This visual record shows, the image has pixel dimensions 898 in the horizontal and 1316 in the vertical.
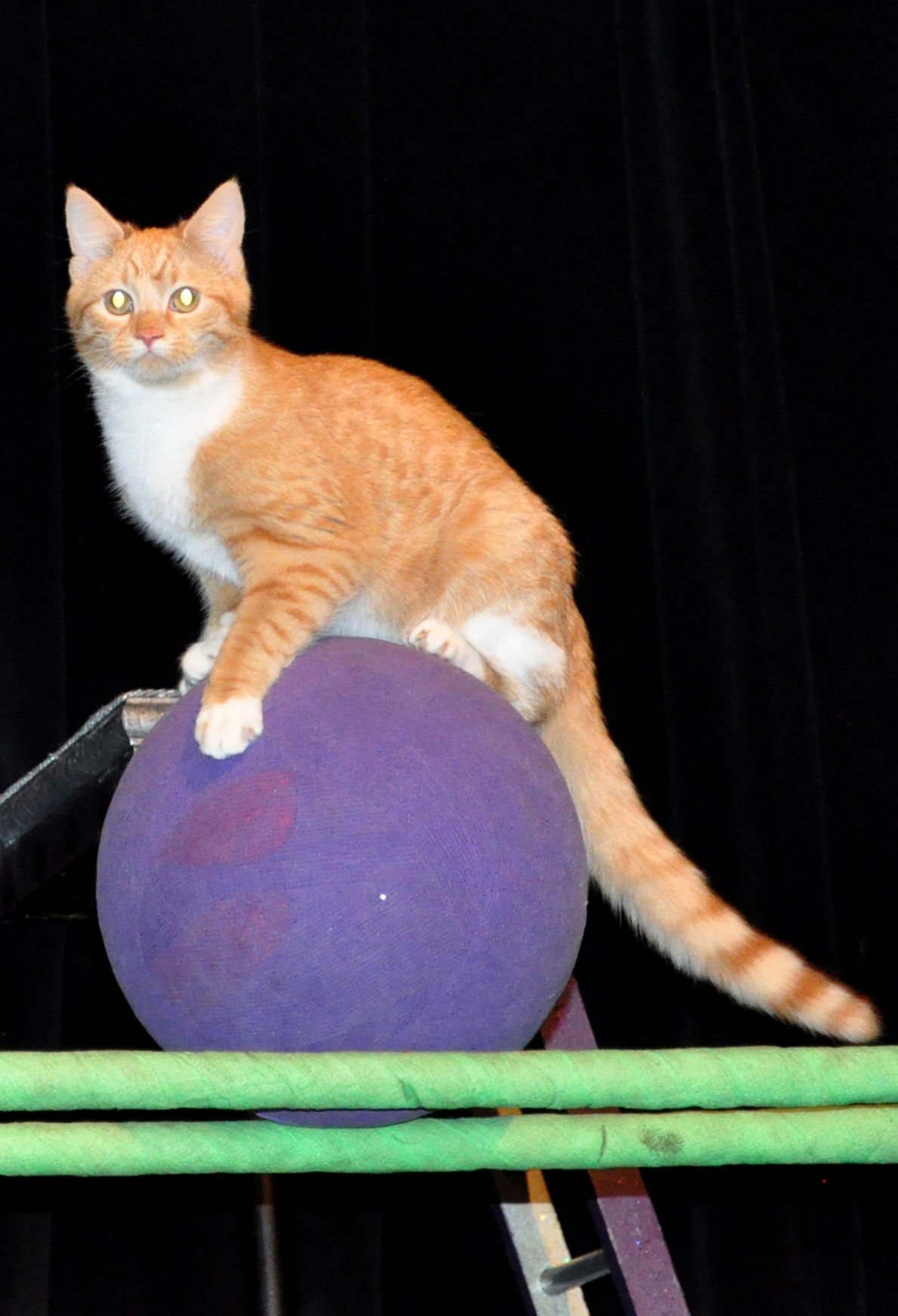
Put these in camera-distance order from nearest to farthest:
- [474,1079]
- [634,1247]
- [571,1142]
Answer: [474,1079], [571,1142], [634,1247]

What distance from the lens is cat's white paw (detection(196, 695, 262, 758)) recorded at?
53.5 inches

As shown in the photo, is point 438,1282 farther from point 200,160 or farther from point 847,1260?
point 200,160

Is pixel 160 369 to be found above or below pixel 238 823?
above

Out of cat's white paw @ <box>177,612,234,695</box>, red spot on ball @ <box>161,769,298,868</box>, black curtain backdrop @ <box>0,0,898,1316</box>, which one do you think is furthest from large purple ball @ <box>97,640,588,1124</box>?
black curtain backdrop @ <box>0,0,898,1316</box>

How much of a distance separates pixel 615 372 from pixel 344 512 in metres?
1.01

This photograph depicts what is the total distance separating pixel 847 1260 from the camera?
8.36ft

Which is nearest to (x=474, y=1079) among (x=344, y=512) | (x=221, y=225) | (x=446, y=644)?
(x=446, y=644)

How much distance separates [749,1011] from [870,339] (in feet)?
4.32

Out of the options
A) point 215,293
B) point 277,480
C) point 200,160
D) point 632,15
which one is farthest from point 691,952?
point 632,15

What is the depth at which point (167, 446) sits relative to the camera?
6.18ft

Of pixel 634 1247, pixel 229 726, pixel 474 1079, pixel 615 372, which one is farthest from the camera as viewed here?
pixel 615 372

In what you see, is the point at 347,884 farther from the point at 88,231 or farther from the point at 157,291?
the point at 88,231

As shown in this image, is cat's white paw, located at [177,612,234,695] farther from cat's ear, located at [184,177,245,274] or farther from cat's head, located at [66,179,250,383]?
cat's ear, located at [184,177,245,274]

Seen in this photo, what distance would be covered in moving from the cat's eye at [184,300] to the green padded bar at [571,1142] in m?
1.24
